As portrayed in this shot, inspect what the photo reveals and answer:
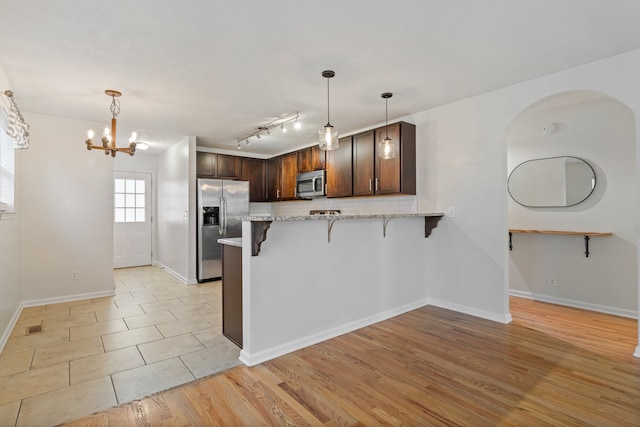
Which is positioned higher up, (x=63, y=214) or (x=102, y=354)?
(x=63, y=214)

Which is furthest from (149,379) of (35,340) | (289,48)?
(289,48)

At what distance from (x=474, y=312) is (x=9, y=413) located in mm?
3909

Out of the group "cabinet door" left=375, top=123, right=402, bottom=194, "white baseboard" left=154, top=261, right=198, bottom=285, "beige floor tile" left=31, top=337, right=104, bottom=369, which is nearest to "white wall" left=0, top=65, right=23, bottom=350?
"beige floor tile" left=31, top=337, right=104, bottom=369

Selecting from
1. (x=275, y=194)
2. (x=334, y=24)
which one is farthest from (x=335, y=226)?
(x=275, y=194)

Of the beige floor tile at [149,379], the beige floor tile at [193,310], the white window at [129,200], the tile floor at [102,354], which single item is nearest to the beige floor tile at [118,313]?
the tile floor at [102,354]

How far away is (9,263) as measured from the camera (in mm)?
3318

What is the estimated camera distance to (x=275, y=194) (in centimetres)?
655

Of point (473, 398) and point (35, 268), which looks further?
point (35, 268)

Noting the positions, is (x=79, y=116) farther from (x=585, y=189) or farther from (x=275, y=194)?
(x=585, y=189)

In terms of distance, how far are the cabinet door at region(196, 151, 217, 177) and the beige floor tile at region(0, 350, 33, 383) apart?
365 cm

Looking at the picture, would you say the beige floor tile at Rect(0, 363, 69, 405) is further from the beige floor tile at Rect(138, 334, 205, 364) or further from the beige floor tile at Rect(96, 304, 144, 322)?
the beige floor tile at Rect(96, 304, 144, 322)

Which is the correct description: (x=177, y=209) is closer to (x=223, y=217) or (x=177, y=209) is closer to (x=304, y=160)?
(x=223, y=217)

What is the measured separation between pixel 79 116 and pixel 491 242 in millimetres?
5233

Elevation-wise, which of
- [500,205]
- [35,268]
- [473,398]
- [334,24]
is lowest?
[473,398]
